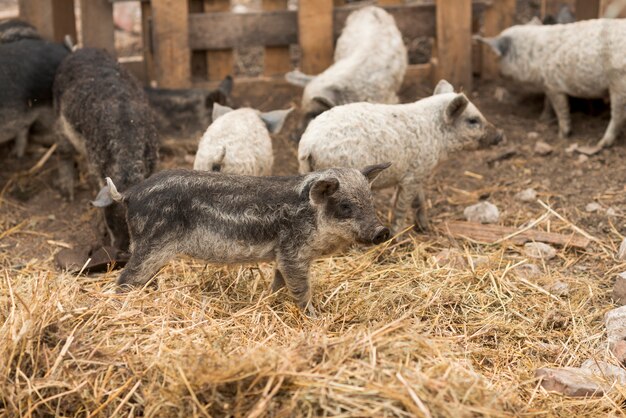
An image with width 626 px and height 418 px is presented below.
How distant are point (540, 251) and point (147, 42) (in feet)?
15.4

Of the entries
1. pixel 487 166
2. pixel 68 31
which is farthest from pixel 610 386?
pixel 68 31

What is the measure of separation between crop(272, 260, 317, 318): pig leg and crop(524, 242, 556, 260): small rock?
2.07 metres

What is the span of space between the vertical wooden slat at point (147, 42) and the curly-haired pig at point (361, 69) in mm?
1710

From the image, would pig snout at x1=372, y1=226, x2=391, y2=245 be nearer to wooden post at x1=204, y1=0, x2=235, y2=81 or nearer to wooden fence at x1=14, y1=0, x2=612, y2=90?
wooden fence at x1=14, y1=0, x2=612, y2=90

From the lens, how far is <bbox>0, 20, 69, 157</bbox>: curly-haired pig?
842cm

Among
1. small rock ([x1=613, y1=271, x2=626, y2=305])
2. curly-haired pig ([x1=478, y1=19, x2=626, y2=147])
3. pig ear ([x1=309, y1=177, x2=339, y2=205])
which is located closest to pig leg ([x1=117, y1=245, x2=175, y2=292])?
pig ear ([x1=309, y1=177, x2=339, y2=205])

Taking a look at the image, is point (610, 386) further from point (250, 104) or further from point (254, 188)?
point (250, 104)

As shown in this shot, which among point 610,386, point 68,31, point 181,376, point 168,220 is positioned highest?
point 68,31

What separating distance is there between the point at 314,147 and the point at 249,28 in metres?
3.16

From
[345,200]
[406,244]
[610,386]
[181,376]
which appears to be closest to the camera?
[181,376]

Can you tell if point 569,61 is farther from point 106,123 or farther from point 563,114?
point 106,123

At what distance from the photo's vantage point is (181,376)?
15.5 ft

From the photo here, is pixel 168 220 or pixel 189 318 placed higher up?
pixel 168 220

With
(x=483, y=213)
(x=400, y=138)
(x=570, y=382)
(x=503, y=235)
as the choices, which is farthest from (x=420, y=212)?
(x=570, y=382)
